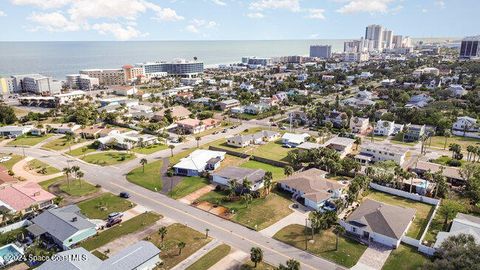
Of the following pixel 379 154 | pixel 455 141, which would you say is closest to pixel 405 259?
pixel 379 154

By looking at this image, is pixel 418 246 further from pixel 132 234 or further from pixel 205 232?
pixel 132 234

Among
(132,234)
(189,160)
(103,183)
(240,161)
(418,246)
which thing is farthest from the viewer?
(240,161)

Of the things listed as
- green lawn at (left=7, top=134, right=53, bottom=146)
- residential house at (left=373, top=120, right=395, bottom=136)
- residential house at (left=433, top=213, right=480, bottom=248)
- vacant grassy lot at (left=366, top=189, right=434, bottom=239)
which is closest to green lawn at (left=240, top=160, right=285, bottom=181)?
vacant grassy lot at (left=366, top=189, right=434, bottom=239)

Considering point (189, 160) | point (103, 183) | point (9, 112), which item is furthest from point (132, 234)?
point (9, 112)

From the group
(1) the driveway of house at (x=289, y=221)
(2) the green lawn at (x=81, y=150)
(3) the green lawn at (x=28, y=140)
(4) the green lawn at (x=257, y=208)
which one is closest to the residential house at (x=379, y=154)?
(4) the green lawn at (x=257, y=208)

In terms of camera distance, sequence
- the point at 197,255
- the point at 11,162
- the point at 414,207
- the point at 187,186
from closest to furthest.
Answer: the point at 197,255 < the point at 414,207 < the point at 187,186 < the point at 11,162

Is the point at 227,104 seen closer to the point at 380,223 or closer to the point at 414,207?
the point at 414,207

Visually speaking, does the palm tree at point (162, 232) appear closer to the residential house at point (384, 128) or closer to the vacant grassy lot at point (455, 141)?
the vacant grassy lot at point (455, 141)
